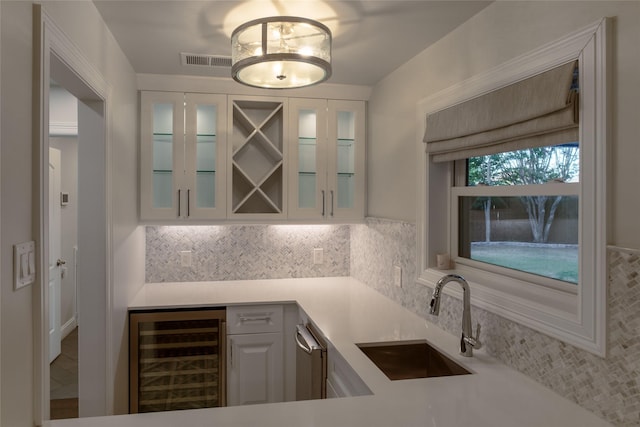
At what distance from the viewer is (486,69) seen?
1914 mm

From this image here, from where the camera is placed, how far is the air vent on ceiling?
2.60 m

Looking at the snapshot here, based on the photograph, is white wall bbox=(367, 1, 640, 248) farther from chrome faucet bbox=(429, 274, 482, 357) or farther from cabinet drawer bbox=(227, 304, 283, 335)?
cabinet drawer bbox=(227, 304, 283, 335)

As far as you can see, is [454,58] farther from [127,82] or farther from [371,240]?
[127,82]

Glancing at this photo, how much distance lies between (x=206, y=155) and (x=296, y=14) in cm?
138

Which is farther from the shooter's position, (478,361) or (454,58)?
(454,58)

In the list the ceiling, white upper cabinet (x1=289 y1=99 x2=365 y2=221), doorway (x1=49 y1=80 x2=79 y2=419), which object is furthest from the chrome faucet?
doorway (x1=49 y1=80 x2=79 y2=419)

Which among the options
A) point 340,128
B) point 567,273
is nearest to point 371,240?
point 340,128

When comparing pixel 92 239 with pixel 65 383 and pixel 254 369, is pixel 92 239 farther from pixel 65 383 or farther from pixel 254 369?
pixel 65 383

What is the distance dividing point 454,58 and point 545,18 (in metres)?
0.60

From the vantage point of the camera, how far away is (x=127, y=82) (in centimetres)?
270

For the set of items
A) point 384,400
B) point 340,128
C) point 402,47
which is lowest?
point 384,400

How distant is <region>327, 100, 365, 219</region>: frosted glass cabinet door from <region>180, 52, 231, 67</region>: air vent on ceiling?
0.95m

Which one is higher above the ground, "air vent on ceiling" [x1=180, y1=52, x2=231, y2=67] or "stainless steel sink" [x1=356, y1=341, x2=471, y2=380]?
"air vent on ceiling" [x1=180, y1=52, x2=231, y2=67]

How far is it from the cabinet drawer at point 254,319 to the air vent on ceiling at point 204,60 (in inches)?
58.3
